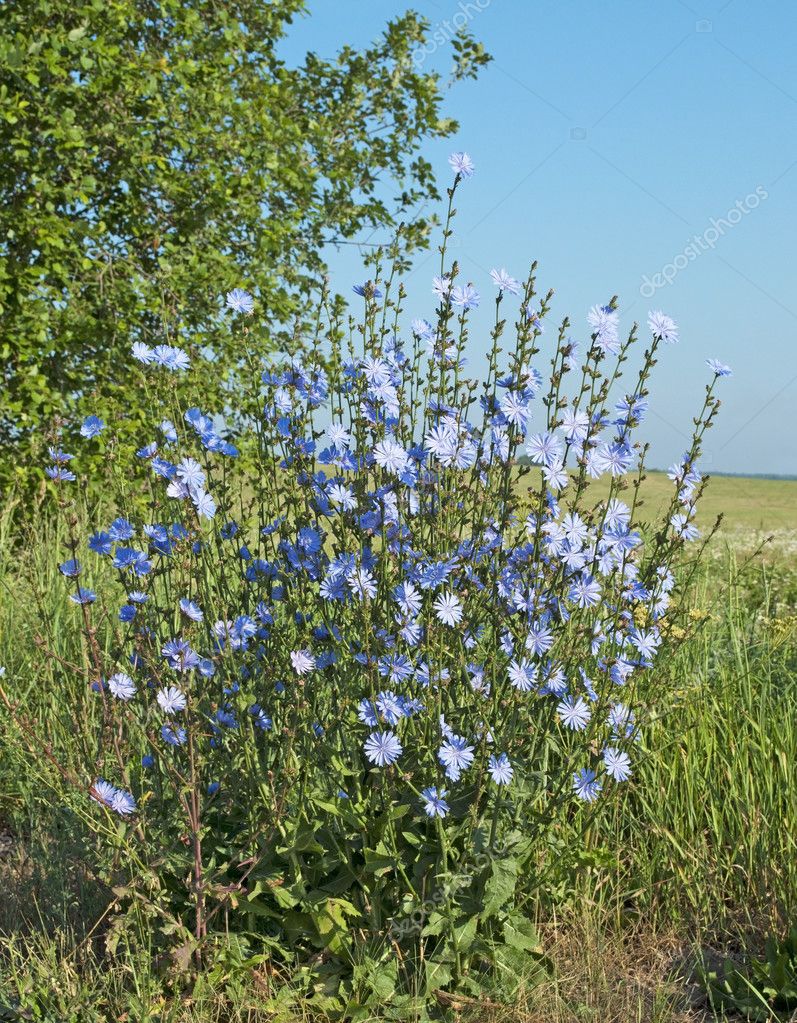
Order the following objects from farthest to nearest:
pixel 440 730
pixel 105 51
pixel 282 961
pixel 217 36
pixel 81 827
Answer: pixel 217 36 < pixel 105 51 < pixel 81 827 < pixel 282 961 < pixel 440 730

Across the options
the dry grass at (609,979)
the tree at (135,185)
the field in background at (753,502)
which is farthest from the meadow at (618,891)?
the field in background at (753,502)

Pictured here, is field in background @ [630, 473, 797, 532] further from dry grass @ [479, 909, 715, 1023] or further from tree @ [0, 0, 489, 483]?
dry grass @ [479, 909, 715, 1023]

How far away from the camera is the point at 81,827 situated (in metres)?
3.29

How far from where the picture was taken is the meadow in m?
2.84

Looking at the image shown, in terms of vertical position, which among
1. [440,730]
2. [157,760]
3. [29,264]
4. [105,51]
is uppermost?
[105,51]

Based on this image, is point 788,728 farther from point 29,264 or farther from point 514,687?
point 29,264

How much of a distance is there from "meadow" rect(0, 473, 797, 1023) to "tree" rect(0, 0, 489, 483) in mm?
2871

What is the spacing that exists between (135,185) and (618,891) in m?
5.52

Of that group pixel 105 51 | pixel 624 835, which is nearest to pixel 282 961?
pixel 624 835

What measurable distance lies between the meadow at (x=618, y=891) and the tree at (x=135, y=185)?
2.87 metres

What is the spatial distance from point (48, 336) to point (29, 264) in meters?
0.49

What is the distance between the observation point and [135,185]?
675cm

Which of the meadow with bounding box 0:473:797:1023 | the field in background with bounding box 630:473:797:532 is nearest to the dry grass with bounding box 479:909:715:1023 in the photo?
the meadow with bounding box 0:473:797:1023

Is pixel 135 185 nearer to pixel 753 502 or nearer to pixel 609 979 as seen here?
pixel 609 979
